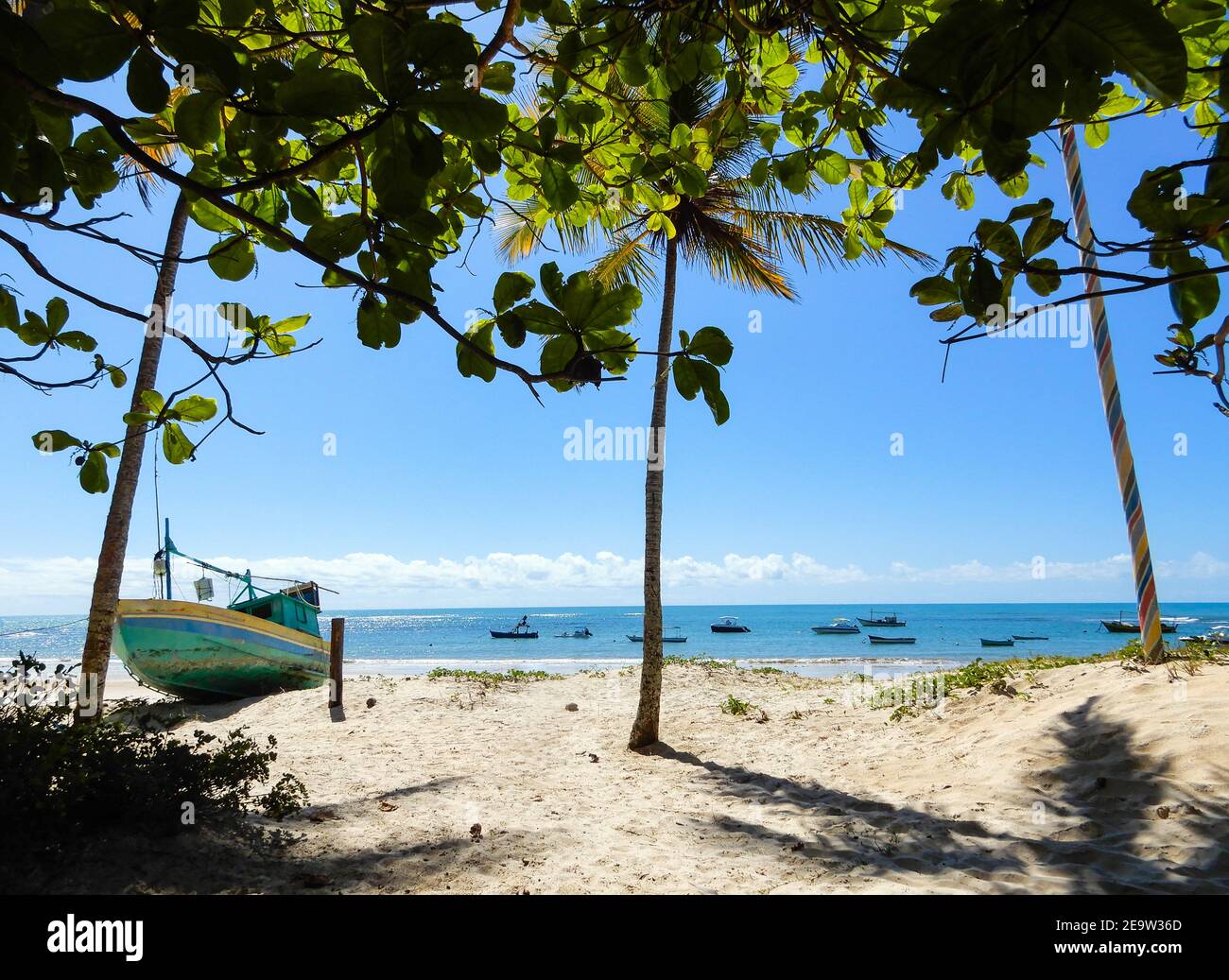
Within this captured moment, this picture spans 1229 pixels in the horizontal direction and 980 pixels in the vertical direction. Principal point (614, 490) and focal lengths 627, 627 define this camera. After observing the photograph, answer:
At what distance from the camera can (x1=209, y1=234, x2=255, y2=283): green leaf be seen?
1.25m

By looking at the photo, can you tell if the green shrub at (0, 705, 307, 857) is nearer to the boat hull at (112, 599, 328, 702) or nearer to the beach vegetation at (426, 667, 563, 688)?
the beach vegetation at (426, 667, 563, 688)

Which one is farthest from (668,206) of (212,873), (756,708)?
(756,708)

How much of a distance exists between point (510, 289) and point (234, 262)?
0.66m

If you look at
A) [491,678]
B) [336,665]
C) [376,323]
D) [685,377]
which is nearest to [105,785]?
[376,323]

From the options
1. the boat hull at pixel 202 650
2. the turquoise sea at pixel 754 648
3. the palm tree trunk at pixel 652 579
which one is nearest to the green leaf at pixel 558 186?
the palm tree trunk at pixel 652 579

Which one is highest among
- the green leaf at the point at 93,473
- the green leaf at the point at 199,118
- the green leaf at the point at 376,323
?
the green leaf at the point at 199,118

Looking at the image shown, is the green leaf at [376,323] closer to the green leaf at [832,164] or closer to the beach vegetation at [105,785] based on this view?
the green leaf at [832,164]

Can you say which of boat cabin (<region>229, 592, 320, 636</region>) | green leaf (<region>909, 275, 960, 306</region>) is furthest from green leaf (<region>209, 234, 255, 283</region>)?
boat cabin (<region>229, 592, 320, 636</region>)

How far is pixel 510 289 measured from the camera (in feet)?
3.31

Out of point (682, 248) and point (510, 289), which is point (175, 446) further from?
point (682, 248)

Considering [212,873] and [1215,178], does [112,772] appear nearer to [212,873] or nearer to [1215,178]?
[212,873]

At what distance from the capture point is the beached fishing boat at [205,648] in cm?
1010

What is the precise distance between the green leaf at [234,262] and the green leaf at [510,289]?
2.00ft
